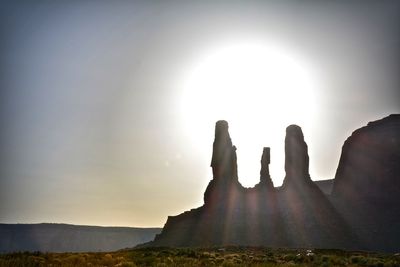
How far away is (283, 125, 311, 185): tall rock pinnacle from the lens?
116 metres

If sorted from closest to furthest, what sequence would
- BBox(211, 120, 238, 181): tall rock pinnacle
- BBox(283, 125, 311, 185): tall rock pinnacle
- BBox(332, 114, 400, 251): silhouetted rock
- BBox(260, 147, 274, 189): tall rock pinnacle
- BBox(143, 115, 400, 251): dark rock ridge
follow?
BBox(143, 115, 400, 251): dark rock ridge → BBox(332, 114, 400, 251): silhouetted rock → BBox(283, 125, 311, 185): tall rock pinnacle → BBox(260, 147, 274, 189): tall rock pinnacle → BBox(211, 120, 238, 181): tall rock pinnacle

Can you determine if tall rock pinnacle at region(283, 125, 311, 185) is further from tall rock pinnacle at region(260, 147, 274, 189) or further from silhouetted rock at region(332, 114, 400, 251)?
silhouetted rock at region(332, 114, 400, 251)

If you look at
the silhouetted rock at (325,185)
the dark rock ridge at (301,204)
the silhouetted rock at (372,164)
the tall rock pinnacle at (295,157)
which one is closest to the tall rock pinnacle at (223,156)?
the dark rock ridge at (301,204)

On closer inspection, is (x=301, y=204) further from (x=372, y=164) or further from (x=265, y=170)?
(x=372, y=164)

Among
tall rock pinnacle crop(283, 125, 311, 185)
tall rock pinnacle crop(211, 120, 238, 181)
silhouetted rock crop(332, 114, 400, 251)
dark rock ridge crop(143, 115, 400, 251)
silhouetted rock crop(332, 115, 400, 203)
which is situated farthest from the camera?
silhouetted rock crop(332, 115, 400, 203)

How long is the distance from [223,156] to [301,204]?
2771 cm

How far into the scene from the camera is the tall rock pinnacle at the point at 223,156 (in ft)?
403

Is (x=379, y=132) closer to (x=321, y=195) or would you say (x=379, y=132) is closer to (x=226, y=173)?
(x=321, y=195)

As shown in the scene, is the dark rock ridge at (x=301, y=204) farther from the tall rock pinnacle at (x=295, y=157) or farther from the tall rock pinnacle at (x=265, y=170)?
the tall rock pinnacle at (x=265, y=170)

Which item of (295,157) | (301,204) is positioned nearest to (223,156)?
(295,157)

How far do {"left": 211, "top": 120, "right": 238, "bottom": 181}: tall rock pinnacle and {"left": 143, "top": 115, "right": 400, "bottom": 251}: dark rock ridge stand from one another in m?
0.27

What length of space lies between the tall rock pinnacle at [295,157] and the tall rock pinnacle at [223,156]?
1427cm

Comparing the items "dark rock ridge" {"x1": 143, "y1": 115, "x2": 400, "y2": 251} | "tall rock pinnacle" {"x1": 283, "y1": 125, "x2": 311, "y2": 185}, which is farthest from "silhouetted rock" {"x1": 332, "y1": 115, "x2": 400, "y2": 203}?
"tall rock pinnacle" {"x1": 283, "y1": 125, "x2": 311, "y2": 185}

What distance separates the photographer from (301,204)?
106m
